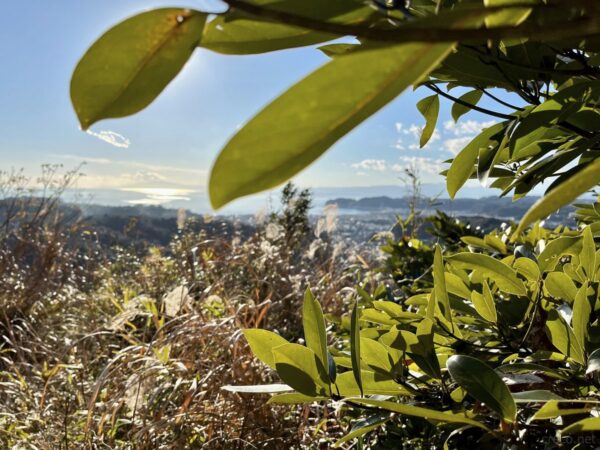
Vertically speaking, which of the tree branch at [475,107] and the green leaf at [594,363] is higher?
the tree branch at [475,107]

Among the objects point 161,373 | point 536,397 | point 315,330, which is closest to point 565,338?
point 536,397

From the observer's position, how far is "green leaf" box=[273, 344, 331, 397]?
1.23ft

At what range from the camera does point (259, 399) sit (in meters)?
1.91

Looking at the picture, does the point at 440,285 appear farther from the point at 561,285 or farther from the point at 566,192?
the point at 566,192

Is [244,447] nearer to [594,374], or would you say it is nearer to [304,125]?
[594,374]

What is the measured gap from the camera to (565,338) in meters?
0.50

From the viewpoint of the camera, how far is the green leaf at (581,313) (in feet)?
1.50

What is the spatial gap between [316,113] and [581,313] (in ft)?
1.31

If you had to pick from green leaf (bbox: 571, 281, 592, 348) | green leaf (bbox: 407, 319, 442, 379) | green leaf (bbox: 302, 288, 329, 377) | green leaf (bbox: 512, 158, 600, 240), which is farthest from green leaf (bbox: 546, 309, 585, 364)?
green leaf (bbox: 512, 158, 600, 240)

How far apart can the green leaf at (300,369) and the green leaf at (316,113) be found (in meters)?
0.22

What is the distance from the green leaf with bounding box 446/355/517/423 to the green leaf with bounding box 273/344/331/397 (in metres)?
0.10

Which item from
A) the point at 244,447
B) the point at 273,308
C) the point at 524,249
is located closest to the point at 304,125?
the point at 524,249

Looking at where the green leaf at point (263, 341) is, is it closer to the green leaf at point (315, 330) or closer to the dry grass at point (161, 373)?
the green leaf at point (315, 330)

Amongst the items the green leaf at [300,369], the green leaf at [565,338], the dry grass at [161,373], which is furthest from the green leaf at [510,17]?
→ the dry grass at [161,373]
